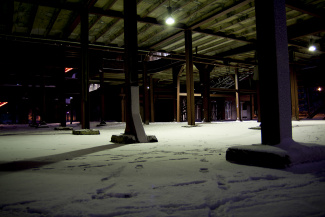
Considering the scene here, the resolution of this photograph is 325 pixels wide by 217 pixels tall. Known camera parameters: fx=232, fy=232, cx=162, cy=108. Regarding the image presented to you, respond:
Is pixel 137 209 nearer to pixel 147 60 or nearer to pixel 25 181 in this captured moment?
pixel 25 181

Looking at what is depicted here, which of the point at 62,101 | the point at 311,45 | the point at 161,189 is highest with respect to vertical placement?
the point at 311,45

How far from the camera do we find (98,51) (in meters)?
11.6

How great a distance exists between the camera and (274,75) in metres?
2.50

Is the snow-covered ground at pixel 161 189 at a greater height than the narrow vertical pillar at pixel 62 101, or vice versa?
the narrow vertical pillar at pixel 62 101

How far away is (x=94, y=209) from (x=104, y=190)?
328 millimetres

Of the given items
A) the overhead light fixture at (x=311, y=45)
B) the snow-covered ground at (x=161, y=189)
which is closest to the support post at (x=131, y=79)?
the snow-covered ground at (x=161, y=189)

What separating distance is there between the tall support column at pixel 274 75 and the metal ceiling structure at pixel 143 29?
5.34 metres

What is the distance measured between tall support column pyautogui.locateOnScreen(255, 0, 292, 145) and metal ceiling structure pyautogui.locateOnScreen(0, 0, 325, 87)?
534cm

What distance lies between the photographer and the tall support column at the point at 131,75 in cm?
454

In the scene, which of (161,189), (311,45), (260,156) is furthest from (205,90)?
(161,189)

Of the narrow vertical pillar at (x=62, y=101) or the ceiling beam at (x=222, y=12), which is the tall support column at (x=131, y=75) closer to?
the ceiling beam at (x=222, y=12)

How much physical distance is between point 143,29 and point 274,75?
7.88 metres

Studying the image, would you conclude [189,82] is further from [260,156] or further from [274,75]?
[260,156]

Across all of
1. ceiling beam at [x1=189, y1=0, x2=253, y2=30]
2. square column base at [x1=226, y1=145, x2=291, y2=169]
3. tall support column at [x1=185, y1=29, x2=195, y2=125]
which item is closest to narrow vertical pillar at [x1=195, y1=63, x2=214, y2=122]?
tall support column at [x1=185, y1=29, x2=195, y2=125]
